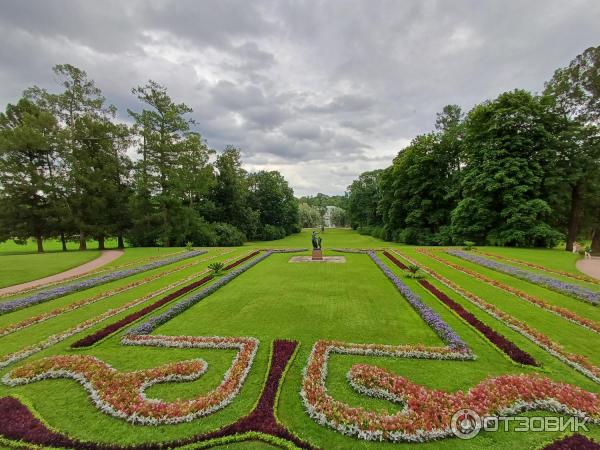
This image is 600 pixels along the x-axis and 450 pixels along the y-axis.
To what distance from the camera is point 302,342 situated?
727 cm

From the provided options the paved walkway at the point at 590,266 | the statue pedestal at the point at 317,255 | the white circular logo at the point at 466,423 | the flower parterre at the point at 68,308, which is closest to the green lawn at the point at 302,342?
the white circular logo at the point at 466,423

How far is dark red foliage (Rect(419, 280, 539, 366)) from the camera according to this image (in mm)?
6172

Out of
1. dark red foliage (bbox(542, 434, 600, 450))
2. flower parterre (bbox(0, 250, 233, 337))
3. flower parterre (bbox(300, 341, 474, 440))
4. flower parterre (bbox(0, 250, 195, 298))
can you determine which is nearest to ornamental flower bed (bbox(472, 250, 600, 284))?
flower parterre (bbox(300, 341, 474, 440))

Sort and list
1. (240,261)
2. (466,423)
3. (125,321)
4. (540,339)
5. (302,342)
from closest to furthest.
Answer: (466,423) → (540,339) → (302,342) → (125,321) → (240,261)

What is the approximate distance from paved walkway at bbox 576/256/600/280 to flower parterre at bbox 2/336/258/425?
18.0m

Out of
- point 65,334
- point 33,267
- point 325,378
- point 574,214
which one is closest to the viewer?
point 325,378

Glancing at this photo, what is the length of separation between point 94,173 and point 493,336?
118 feet

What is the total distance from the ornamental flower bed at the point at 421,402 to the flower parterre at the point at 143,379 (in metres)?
1.64

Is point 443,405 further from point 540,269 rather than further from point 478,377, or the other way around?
point 540,269

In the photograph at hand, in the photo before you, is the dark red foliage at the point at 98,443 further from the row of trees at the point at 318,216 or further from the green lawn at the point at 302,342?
the row of trees at the point at 318,216

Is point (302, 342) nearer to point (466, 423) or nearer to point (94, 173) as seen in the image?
point (466, 423)

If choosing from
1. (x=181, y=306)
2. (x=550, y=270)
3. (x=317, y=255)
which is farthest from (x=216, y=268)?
(x=550, y=270)

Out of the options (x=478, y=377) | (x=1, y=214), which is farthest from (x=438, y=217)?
(x=1, y=214)

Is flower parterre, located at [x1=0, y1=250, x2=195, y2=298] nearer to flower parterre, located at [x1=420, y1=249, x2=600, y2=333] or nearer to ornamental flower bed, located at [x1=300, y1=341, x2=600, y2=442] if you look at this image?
ornamental flower bed, located at [x1=300, y1=341, x2=600, y2=442]
